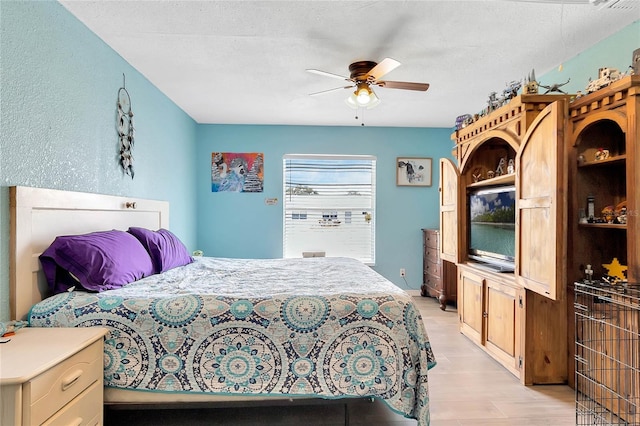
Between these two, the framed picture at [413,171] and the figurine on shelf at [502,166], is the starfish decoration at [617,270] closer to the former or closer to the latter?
the figurine on shelf at [502,166]

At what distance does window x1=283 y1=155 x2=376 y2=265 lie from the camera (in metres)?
4.81

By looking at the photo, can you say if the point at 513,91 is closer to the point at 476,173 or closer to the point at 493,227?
the point at 476,173

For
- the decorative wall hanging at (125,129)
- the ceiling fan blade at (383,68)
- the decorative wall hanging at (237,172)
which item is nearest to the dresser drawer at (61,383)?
the decorative wall hanging at (125,129)

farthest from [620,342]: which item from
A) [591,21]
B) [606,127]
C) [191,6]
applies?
[191,6]

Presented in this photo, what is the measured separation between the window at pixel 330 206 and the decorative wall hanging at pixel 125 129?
2271 millimetres

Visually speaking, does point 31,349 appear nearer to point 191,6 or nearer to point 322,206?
point 191,6

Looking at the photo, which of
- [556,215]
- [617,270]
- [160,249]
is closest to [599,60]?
[556,215]

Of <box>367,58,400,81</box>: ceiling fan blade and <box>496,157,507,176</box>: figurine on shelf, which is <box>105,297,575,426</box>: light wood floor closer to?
<box>496,157,507,176</box>: figurine on shelf

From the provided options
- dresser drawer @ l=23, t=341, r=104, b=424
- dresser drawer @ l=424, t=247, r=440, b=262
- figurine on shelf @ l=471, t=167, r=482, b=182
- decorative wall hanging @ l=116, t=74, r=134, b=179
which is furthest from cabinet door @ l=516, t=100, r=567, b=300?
decorative wall hanging @ l=116, t=74, r=134, b=179

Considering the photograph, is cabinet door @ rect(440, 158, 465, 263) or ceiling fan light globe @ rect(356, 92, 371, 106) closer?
ceiling fan light globe @ rect(356, 92, 371, 106)

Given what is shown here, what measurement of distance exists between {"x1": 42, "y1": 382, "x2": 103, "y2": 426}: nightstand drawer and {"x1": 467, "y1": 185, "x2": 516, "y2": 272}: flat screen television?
2764 millimetres

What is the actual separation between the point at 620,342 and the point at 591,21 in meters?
1.97

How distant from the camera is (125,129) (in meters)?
2.70

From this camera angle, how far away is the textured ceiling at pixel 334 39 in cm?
202
